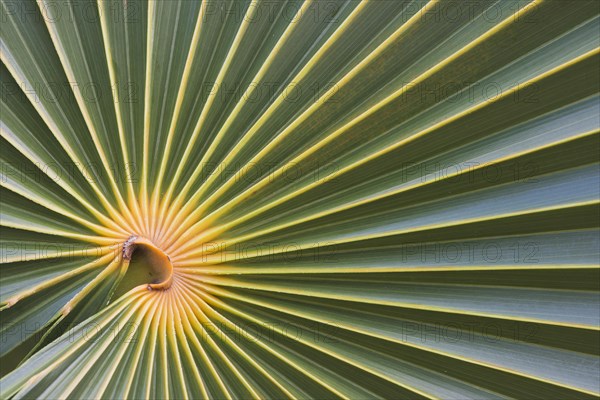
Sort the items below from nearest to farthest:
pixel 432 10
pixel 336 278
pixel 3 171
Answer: pixel 432 10
pixel 3 171
pixel 336 278

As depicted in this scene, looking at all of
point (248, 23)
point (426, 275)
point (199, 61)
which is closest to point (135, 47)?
point (199, 61)

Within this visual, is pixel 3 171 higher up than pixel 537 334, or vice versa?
pixel 3 171

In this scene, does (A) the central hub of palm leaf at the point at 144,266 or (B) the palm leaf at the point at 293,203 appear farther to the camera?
(A) the central hub of palm leaf at the point at 144,266

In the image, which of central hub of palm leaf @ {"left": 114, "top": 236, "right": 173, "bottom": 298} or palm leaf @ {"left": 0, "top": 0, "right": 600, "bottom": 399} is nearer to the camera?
palm leaf @ {"left": 0, "top": 0, "right": 600, "bottom": 399}

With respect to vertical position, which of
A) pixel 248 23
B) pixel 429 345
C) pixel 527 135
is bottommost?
pixel 429 345

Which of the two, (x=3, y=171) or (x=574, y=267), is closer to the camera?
(x=574, y=267)

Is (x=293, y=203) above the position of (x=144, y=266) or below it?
above

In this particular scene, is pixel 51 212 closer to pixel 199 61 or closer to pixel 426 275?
pixel 199 61

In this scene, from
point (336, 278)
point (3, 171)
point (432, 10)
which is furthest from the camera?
point (336, 278)
